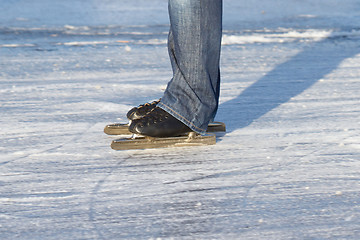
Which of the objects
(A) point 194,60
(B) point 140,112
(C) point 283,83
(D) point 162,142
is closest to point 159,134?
(D) point 162,142

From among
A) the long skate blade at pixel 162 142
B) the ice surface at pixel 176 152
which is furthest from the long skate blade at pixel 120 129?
the long skate blade at pixel 162 142

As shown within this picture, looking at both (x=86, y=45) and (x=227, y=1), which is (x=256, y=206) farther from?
(x=227, y=1)

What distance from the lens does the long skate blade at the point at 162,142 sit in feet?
7.11

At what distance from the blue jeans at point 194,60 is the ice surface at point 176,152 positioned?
0.48 feet

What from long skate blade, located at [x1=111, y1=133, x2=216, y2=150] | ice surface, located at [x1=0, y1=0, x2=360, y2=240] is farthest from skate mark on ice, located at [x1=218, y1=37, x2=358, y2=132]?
long skate blade, located at [x1=111, y1=133, x2=216, y2=150]

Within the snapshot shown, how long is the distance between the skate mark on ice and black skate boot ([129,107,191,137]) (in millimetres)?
327

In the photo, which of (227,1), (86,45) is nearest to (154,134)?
(86,45)

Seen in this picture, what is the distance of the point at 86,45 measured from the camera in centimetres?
475

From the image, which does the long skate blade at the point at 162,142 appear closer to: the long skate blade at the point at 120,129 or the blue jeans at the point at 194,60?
the blue jeans at the point at 194,60

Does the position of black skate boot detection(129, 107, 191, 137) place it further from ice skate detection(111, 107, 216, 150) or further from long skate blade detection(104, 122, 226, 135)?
long skate blade detection(104, 122, 226, 135)

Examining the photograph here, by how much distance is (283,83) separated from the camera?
3.39 meters

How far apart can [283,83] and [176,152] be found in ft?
4.58

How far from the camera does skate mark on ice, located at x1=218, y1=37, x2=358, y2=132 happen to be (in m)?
2.73

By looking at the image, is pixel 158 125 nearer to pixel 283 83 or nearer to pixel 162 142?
pixel 162 142
